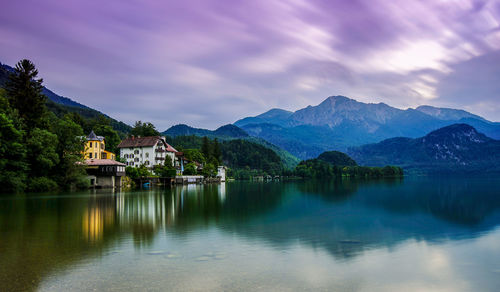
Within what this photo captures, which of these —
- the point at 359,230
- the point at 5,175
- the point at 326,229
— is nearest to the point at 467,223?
the point at 359,230

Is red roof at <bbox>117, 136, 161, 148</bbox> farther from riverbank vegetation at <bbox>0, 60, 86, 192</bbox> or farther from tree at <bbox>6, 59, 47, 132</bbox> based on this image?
tree at <bbox>6, 59, 47, 132</bbox>

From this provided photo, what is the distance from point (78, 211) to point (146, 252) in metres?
17.7

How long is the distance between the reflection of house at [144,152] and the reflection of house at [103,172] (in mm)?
21352

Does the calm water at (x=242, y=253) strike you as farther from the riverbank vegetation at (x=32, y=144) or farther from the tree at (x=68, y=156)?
the tree at (x=68, y=156)

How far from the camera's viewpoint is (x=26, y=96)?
213 feet

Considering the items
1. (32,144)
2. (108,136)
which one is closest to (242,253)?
(32,144)

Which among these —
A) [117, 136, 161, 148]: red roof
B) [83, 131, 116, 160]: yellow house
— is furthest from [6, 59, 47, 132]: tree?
[117, 136, 161, 148]: red roof

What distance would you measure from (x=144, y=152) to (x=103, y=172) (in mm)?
23925

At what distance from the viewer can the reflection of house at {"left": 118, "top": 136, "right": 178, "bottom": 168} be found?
97.6 m

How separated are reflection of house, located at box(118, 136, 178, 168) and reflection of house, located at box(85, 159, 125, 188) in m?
21.4

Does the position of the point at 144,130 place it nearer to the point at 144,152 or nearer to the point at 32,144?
the point at 144,152

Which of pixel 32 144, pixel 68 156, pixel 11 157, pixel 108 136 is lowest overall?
pixel 11 157

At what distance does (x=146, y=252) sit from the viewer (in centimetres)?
1628

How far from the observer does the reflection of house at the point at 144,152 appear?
97562 millimetres
